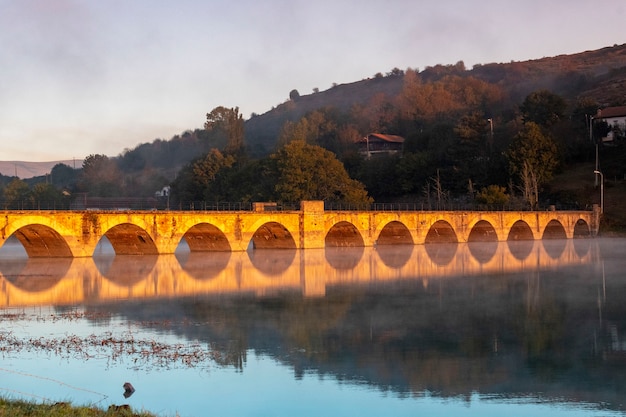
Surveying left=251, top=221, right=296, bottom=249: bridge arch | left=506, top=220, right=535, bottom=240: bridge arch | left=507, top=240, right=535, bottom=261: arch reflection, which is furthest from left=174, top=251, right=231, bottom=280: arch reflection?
left=506, top=220, right=535, bottom=240: bridge arch

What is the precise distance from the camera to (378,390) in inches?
593

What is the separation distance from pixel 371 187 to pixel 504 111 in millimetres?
35855

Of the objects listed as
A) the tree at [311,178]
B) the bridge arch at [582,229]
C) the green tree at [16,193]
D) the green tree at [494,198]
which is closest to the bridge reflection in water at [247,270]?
the tree at [311,178]

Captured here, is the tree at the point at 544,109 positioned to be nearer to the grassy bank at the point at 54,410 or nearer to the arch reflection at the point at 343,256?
the arch reflection at the point at 343,256

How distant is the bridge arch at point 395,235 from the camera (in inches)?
2384

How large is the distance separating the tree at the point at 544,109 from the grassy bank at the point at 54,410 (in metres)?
88.4

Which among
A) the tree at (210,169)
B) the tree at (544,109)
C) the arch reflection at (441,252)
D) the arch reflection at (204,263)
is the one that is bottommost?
the arch reflection at (441,252)

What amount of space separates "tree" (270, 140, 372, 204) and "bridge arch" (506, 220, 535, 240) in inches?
513

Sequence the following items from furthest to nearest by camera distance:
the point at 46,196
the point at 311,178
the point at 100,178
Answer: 1. the point at 100,178
2. the point at 46,196
3. the point at 311,178

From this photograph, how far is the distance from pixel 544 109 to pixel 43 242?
221 ft

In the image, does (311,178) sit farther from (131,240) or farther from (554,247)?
(131,240)

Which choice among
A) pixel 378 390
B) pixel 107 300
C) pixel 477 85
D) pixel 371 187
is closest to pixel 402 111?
pixel 477 85

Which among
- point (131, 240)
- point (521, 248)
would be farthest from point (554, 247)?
point (131, 240)

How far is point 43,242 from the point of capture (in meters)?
44.3
